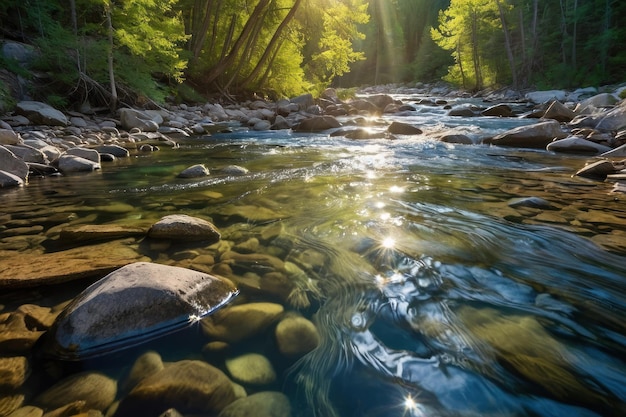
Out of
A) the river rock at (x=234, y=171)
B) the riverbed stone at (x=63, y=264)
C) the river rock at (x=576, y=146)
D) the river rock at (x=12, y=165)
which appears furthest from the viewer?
the river rock at (x=576, y=146)

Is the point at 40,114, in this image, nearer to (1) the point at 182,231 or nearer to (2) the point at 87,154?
(2) the point at 87,154

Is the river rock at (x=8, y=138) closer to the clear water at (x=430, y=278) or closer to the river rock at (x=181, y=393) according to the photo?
the clear water at (x=430, y=278)

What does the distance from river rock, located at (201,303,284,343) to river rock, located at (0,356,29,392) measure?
604 millimetres

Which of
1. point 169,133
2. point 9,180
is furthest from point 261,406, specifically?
point 169,133

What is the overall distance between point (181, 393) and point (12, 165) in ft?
15.7

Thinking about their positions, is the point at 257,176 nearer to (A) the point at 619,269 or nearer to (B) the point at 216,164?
(B) the point at 216,164

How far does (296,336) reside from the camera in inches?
56.7

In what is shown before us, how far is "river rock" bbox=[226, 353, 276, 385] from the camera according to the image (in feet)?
3.96

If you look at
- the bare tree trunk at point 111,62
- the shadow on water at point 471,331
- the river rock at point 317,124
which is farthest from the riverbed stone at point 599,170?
the bare tree trunk at point 111,62

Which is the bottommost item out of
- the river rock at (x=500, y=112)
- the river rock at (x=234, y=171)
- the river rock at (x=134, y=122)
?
the river rock at (x=234, y=171)

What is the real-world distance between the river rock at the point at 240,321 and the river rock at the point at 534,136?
6936mm

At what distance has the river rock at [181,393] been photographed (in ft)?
3.51

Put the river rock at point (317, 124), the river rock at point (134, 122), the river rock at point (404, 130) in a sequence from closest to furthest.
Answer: the river rock at point (404, 130), the river rock at point (134, 122), the river rock at point (317, 124)

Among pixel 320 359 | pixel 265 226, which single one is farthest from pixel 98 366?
pixel 265 226
